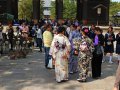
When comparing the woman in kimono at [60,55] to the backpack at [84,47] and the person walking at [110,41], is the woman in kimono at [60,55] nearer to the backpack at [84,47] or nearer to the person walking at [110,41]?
the backpack at [84,47]

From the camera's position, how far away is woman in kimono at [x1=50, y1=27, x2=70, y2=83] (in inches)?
461

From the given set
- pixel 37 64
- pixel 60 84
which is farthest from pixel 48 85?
pixel 37 64

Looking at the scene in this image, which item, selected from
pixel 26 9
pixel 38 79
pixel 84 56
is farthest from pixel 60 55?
pixel 26 9

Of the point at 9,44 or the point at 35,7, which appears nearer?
the point at 9,44

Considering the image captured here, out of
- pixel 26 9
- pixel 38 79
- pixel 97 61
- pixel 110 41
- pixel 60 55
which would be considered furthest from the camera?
pixel 26 9

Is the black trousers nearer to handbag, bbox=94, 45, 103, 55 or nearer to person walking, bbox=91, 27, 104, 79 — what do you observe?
person walking, bbox=91, 27, 104, 79

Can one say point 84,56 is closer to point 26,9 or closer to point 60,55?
point 60,55

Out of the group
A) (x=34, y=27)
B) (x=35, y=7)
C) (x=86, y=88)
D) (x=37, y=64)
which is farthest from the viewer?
(x=35, y=7)

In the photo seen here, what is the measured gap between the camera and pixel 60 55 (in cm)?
1172

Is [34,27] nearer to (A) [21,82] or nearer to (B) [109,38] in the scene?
(B) [109,38]

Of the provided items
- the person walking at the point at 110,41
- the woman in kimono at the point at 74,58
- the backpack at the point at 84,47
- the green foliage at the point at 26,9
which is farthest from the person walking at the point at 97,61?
the green foliage at the point at 26,9

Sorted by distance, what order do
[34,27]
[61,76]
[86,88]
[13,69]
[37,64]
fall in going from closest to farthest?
[86,88] → [61,76] → [13,69] → [37,64] → [34,27]

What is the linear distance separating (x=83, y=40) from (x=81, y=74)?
3.49ft

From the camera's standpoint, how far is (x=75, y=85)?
11.4m
